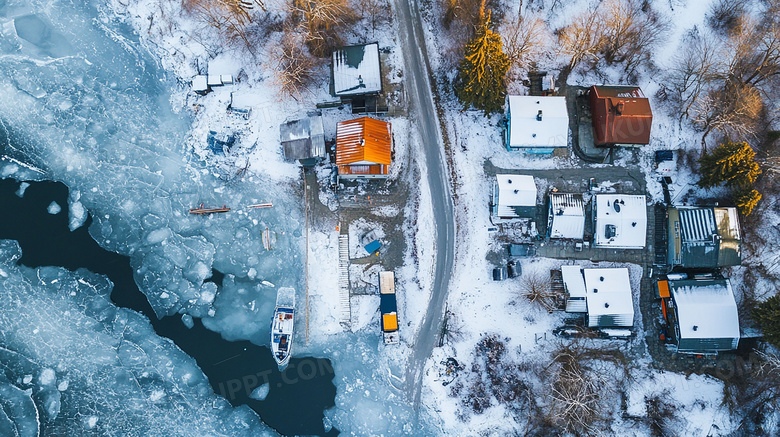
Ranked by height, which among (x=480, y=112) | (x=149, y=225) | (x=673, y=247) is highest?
(x=480, y=112)

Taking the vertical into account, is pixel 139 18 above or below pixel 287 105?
above

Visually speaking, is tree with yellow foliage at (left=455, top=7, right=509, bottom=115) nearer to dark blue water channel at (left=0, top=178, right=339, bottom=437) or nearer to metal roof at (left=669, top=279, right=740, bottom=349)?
metal roof at (left=669, top=279, right=740, bottom=349)

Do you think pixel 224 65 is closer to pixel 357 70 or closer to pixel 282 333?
pixel 357 70

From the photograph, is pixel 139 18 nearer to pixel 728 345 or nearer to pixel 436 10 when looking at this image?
pixel 436 10

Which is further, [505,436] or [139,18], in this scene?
[139,18]

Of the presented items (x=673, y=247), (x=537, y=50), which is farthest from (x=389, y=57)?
(x=673, y=247)

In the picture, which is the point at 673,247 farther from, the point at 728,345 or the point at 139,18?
the point at 139,18

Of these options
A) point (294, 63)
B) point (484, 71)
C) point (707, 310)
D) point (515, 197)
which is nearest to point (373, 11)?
point (294, 63)

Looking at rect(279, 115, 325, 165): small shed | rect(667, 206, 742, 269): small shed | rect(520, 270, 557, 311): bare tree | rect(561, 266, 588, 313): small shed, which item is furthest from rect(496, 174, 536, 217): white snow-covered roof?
rect(279, 115, 325, 165): small shed
